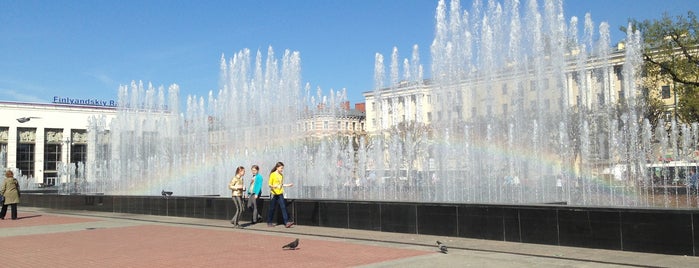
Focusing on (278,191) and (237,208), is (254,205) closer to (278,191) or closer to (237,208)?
(237,208)

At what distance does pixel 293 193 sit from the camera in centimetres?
2031

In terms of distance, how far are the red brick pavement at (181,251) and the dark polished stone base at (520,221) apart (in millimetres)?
1575

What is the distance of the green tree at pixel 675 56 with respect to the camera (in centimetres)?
2792

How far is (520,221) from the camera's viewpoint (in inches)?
395

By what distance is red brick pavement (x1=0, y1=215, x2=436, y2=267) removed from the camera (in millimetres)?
8906

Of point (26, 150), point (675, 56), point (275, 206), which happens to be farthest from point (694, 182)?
point (26, 150)

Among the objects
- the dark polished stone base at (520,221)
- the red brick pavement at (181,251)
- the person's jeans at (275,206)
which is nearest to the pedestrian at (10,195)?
the red brick pavement at (181,251)

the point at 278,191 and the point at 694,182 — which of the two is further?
the point at 694,182

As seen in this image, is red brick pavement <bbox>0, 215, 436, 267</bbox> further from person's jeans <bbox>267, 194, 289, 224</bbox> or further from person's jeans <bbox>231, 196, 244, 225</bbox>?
person's jeans <bbox>267, 194, 289, 224</bbox>

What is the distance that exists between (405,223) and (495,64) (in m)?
8.70

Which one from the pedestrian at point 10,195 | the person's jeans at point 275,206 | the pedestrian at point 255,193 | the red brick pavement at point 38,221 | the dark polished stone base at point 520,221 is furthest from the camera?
the pedestrian at point 10,195

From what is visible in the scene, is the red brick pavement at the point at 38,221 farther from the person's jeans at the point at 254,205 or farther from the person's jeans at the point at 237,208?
the person's jeans at the point at 254,205

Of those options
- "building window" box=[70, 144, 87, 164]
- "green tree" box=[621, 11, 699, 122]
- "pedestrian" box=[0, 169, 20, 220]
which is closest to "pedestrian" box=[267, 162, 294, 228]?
"pedestrian" box=[0, 169, 20, 220]

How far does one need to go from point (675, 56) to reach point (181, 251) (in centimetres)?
2609
